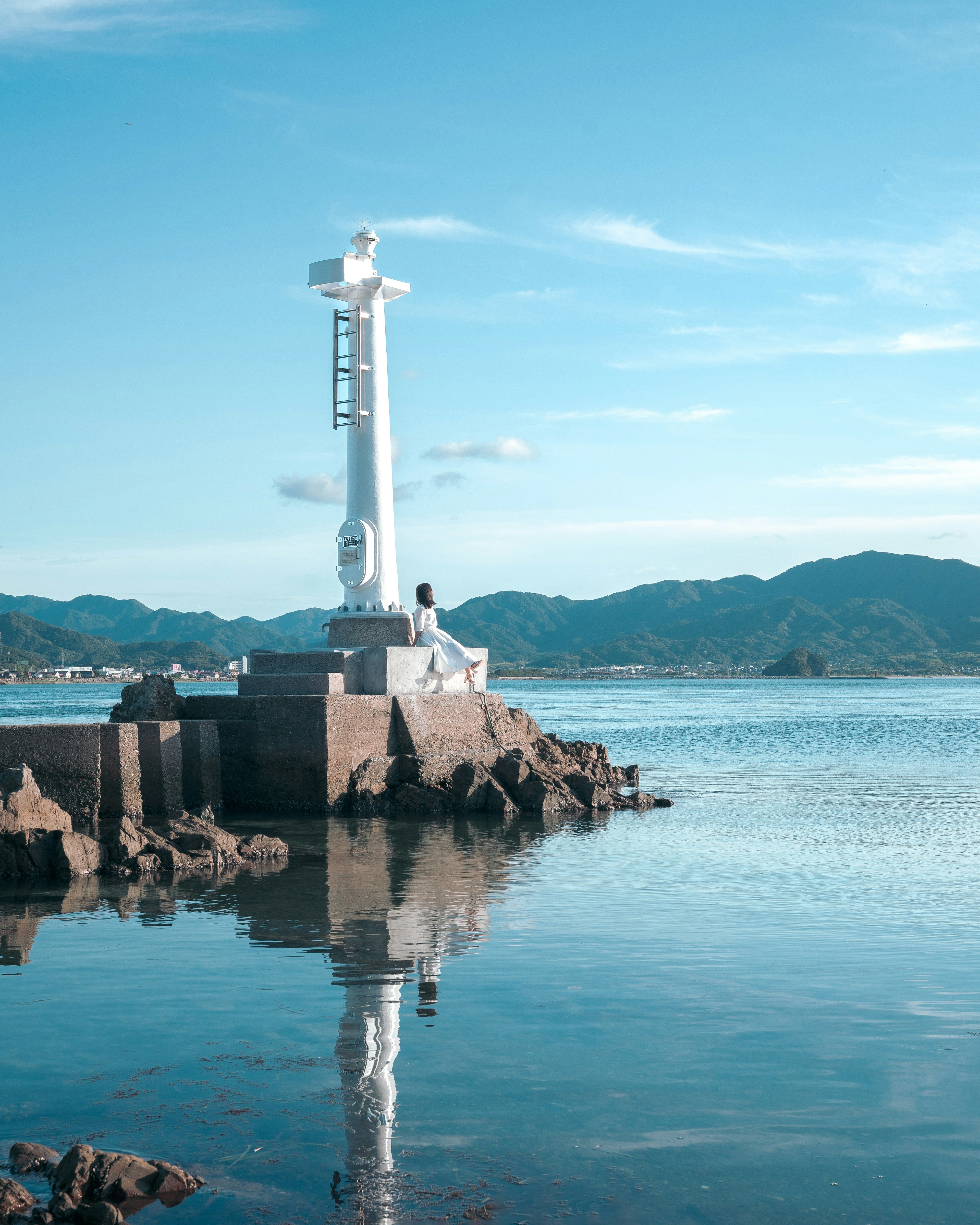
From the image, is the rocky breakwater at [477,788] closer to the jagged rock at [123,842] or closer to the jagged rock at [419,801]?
the jagged rock at [419,801]

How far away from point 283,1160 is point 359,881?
664 centimetres

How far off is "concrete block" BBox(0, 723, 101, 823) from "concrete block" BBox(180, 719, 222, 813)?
1.58 metres

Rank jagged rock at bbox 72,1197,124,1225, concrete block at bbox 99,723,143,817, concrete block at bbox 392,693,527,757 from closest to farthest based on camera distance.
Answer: jagged rock at bbox 72,1197,124,1225, concrete block at bbox 99,723,143,817, concrete block at bbox 392,693,527,757

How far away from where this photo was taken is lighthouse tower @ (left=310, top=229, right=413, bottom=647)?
20594mm

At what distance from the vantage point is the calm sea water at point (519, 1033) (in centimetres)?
485

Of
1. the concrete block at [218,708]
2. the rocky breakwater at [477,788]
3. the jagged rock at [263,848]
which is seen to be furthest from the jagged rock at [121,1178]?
the concrete block at [218,708]

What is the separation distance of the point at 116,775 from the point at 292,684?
10.7 ft

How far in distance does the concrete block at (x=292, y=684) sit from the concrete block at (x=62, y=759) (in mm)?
2595

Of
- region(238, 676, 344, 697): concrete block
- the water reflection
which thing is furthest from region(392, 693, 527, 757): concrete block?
the water reflection

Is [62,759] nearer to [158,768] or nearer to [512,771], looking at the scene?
[158,768]

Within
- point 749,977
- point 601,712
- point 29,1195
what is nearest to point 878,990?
point 749,977

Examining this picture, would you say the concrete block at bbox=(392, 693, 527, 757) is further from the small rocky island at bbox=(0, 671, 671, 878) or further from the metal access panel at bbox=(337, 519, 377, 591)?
the metal access panel at bbox=(337, 519, 377, 591)

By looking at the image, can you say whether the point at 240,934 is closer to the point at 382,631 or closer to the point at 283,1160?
the point at 283,1160

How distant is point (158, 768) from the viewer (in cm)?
1616
